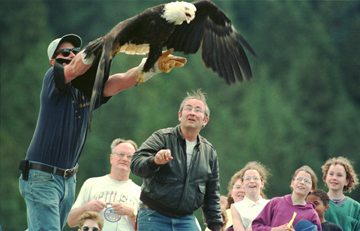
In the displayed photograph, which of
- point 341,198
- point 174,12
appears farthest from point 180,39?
point 341,198

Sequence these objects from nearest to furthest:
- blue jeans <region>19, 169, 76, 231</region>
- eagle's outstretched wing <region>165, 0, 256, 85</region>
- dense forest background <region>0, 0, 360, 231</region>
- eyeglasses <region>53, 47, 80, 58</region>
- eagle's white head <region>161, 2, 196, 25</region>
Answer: blue jeans <region>19, 169, 76, 231</region>, eyeglasses <region>53, 47, 80, 58</region>, eagle's white head <region>161, 2, 196, 25</region>, eagle's outstretched wing <region>165, 0, 256, 85</region>, dense forest background <region>0, 0, 360, 231</region>

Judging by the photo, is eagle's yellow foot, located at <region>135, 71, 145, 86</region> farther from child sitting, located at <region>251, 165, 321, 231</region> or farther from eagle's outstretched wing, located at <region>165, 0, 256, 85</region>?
child sitting, located at <region>251, 165, 321, 231</region>

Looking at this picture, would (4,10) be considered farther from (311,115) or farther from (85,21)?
(311,115)

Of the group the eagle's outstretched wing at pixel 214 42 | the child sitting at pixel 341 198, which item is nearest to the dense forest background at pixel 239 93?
the child sitting at pixel 341 198

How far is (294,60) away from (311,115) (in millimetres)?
3355

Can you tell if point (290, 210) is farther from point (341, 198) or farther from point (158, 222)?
point (158, 222)

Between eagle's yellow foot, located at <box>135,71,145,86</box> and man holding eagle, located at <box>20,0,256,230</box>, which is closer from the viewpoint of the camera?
man holding eagle, located at <box>20,0,256,230</box>

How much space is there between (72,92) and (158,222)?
1162 millimetres

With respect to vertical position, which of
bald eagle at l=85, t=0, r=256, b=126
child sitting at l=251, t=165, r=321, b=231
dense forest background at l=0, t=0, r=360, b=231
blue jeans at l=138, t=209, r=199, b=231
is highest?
dense forest background at l=0, t=0, r=360, b=231

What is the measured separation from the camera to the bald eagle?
3842mm

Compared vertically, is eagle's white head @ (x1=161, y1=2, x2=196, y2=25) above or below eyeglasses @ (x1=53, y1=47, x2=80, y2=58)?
above

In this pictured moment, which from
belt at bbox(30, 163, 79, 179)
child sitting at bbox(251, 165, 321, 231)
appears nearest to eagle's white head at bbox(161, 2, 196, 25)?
belt at bbox(30, 163, 79, 179)

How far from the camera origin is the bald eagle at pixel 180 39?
3.84 m

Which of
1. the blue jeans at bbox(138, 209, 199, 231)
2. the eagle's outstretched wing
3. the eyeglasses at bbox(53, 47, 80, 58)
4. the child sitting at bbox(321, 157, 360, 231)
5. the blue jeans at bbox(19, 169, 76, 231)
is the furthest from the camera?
the child sitting at bbox(321, 157, 360, 231)
